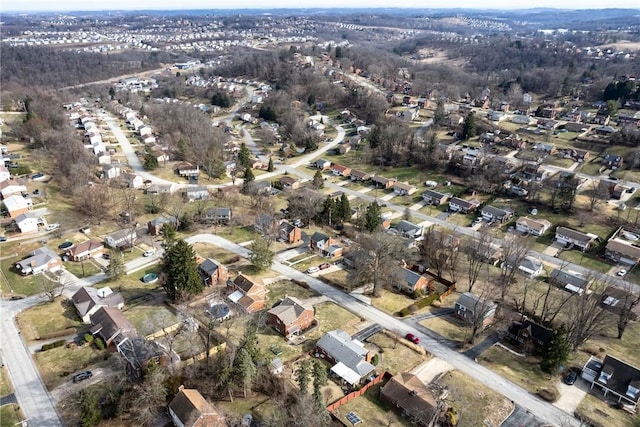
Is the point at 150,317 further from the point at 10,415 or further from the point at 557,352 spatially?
the point at 557,352

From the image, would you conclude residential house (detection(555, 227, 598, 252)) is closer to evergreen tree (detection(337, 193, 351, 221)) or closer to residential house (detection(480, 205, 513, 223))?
residential house (detection(480, 205, 513, 223))

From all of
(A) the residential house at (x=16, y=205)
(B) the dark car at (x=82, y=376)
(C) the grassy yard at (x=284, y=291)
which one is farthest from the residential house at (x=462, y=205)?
(A) the residential house at (x=16, y=205)

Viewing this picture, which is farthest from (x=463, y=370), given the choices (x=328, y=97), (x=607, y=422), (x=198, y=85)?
(x=198, y=85)

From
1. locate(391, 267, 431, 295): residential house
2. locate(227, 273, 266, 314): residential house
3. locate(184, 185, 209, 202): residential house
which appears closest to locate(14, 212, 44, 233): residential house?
locate(184, 185, 209, 202): residential house

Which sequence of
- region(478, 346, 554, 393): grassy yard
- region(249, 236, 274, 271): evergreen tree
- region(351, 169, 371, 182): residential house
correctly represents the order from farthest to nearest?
region(351, 169, 371, 182): residential house → region(249, 236, 274, 271): evergreen tree → region(478, 346, 554, 393): grassy yard

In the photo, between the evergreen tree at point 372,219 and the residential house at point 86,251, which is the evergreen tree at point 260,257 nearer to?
the evergreen tree at point 372,219

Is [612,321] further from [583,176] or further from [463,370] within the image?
[583,176]

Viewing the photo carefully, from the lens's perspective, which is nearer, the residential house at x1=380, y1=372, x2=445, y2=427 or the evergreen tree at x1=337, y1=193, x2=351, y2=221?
the residential house at x1=380, y1=372, x2=445, y2=427

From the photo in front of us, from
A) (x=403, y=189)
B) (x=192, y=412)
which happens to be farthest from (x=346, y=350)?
(x=403, y=189)
